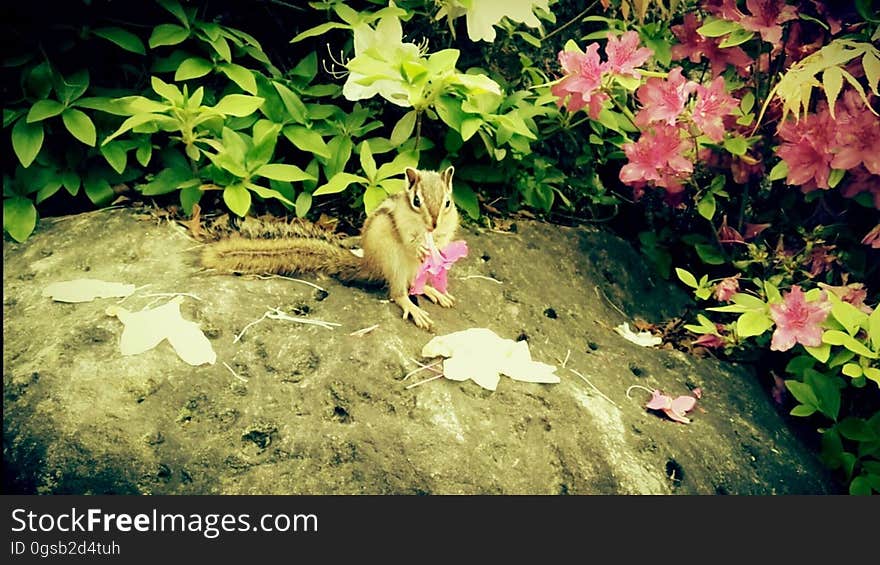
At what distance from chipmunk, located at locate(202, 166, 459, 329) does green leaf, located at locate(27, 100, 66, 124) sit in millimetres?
707

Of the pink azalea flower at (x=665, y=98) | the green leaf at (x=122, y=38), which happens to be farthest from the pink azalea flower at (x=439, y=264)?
the green leaf at (x=122, y=38)

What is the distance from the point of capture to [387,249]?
7.82 ft

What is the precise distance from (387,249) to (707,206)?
1.21 meters

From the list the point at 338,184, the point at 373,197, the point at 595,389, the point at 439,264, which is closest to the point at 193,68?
the point at 338,184

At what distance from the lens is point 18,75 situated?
269cm

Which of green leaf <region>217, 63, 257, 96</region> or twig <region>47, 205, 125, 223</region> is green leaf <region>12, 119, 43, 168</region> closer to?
twig <region>47, 205, 125, 223</region>

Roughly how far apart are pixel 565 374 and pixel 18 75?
2.15 meters

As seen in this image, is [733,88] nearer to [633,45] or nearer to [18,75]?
[633,45]

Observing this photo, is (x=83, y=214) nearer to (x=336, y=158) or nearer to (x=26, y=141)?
(x=26, y=141)

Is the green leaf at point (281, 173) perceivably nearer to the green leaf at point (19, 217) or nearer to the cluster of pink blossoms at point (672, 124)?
the green leaf at point (19, 217)

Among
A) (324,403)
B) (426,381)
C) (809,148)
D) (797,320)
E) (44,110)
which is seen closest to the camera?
(324,403)

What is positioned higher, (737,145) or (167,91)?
(737,145)

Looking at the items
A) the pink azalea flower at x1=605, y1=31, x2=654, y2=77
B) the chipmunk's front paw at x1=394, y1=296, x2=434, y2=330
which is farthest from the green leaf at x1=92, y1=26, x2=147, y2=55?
the pink azalea flower at x1=605, y1=31, x2=654, y2=77

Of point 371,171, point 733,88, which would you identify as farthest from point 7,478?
point 733,88
